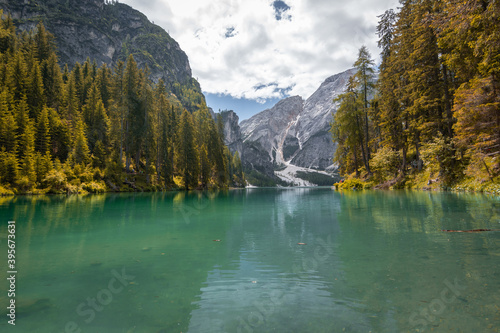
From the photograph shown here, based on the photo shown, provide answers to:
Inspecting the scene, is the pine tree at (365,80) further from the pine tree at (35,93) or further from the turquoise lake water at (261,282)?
the pine tree at (35,93)

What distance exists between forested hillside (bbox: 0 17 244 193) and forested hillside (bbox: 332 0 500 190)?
34.7 m

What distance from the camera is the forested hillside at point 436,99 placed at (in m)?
13.2

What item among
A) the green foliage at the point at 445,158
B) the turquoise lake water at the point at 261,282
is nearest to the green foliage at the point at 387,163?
the green foliage at the point at 445,158

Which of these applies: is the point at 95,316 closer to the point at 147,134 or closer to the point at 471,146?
the point at 471,146

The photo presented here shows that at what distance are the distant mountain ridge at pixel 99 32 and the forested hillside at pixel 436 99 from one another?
5573 cm

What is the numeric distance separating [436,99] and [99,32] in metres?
159

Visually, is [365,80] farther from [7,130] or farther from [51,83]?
[51,83]

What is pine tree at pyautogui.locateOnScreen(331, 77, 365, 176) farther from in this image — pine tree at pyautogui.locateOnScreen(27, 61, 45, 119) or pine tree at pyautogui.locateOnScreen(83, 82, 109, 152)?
pine tree at pyautogui.locateOnScreen(27, 61, 45, 119)

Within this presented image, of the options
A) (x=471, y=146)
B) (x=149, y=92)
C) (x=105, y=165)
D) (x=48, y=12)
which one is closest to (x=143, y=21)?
(x=48, y=12)

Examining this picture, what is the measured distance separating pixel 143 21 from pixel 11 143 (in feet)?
668

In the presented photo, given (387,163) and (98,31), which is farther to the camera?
(98,31)

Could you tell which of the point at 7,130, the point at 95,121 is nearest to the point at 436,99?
the point at 7,130

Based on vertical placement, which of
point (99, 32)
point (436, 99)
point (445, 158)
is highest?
point (99, 32)

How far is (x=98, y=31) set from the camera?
130 metres
